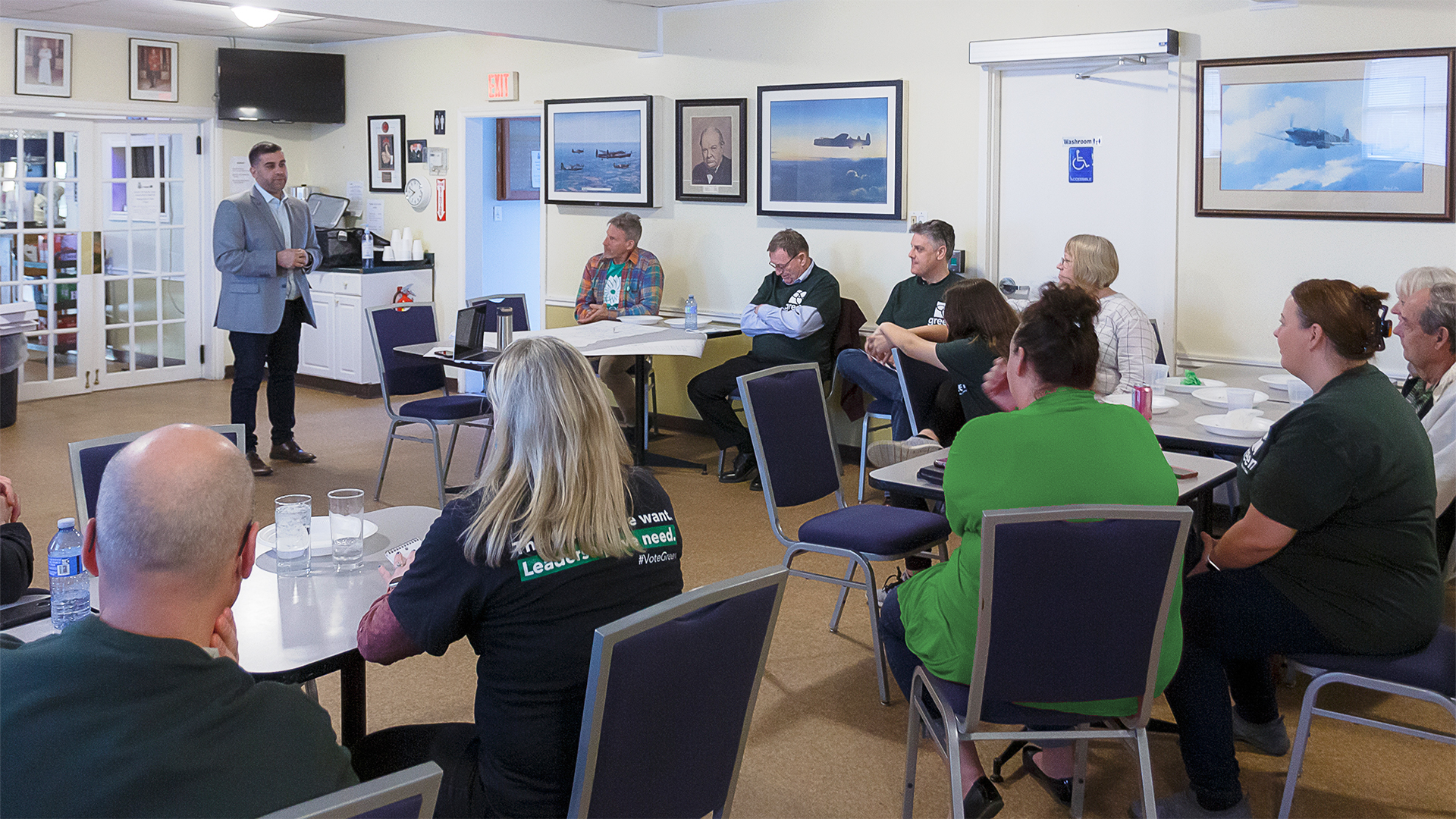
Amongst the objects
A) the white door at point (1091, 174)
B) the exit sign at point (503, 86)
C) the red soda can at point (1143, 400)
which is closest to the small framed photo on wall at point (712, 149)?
the exit sign at point (503, 86)

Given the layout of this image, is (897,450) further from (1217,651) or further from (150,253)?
(150,253)

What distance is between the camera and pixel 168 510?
4.75ft

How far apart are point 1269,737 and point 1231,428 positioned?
99cm

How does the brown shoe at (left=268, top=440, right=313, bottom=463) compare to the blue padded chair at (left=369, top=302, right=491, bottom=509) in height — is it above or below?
below

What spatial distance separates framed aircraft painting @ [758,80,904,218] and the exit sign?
1995 millimetres

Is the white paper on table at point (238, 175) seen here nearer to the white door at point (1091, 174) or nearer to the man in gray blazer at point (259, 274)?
the man in gray blazer at point (259, 274)

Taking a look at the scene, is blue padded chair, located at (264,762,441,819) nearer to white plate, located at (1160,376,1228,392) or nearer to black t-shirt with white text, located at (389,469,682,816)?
black t-shirt with white text, located at (389,469,682,816)

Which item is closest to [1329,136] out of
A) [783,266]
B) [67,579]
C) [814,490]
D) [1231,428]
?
[1231,428]

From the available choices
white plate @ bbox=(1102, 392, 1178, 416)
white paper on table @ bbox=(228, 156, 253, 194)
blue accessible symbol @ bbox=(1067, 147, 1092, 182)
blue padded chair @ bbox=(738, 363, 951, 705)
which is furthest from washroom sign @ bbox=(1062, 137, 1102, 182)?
white paper on table @ bbox=(228, 156, 253, 194)

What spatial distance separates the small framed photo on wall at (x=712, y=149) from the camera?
6816 millimetres

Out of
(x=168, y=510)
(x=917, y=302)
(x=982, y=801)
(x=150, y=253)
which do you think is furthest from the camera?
(x=150, y=253)

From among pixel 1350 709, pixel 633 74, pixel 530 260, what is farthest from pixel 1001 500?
pixel 530 260

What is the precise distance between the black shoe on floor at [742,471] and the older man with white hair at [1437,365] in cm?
318

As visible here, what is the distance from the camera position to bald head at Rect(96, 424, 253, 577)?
143cm
